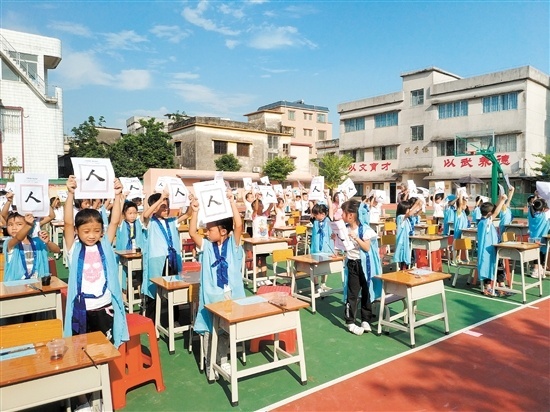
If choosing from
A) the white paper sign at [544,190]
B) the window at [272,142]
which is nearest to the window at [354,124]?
the window at [272,142]

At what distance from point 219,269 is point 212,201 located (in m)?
0.67

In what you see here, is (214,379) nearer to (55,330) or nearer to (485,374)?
(55,330)

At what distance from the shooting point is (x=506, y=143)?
27.7m

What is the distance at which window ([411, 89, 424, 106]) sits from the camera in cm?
3255

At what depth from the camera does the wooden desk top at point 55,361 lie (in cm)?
234

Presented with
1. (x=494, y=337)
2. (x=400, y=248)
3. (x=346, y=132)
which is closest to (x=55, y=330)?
(x=494, y=337)

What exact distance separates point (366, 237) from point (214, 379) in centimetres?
244

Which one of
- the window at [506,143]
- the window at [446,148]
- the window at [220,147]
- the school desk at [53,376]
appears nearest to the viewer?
the school desk at [53,376]

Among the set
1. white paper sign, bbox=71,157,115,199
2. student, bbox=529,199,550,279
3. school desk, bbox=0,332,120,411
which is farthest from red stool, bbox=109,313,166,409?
student, bbox=529,199,550,279

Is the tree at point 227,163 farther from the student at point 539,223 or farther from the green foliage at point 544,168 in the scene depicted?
the student at point 539,223

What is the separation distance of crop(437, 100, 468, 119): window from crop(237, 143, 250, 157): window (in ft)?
51.0

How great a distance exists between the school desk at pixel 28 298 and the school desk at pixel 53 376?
1.60 m

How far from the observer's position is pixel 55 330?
320cm

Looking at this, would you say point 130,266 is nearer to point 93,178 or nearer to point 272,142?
point 93,178
